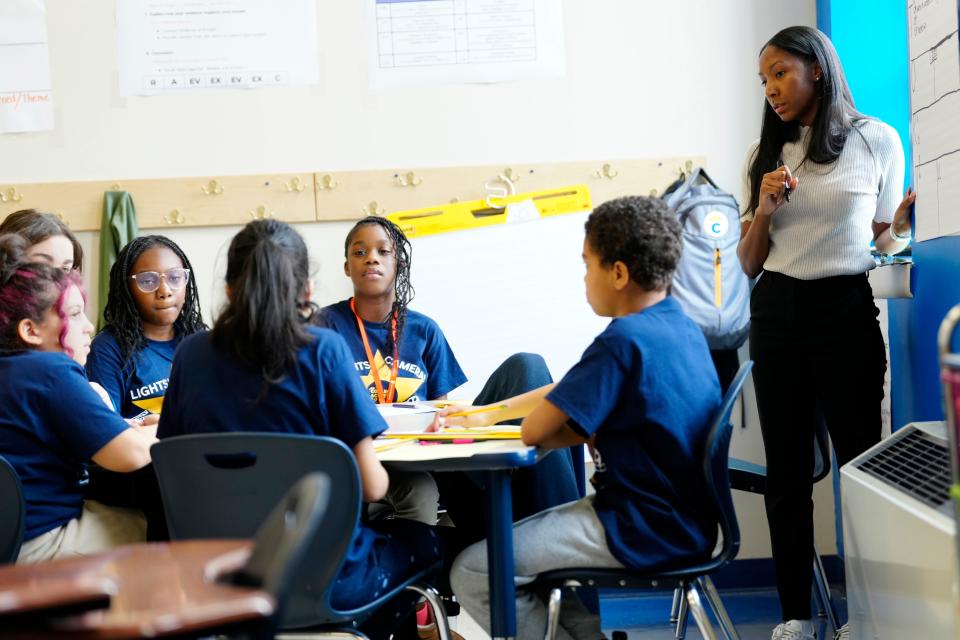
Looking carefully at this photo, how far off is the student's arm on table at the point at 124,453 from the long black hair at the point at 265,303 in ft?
0.98

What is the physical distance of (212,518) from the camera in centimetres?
165

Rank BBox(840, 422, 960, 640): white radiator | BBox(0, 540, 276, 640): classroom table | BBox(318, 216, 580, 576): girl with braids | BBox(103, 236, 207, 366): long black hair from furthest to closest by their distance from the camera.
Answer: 1. BBox(103, 236, 207, 366): long black hair
2. BBox(318, 216, 580, 576): girl with braids
3. BBox(840, 422, 960, 640): white radiator
4. BBox(0, 540, 276, 640): classroom table

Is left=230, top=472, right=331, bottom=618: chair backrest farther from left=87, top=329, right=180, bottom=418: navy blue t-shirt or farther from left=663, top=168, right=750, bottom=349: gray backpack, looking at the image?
left=663, top=168, right=750, bottom=349: gray backpack

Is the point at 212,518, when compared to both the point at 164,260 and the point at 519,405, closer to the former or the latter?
the point at 519,405

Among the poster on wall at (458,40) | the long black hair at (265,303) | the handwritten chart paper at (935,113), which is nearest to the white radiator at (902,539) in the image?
the handwritten chart paper at (935,113)

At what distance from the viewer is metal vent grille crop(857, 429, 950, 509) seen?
1648mm

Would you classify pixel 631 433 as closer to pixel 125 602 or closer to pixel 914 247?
pixel 914 247

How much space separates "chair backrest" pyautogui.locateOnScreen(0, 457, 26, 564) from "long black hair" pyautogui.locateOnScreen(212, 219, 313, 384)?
1.44 ft

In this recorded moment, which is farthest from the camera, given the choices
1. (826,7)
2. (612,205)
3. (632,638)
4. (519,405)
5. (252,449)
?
(826,7)

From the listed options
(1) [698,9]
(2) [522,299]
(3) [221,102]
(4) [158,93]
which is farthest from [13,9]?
(1) [698,9]

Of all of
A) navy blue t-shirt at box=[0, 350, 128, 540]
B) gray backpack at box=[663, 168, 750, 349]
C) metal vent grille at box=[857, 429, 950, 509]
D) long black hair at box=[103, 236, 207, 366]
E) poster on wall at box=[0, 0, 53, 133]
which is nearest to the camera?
metal vent grille at box=[857, 429, 950, 509]

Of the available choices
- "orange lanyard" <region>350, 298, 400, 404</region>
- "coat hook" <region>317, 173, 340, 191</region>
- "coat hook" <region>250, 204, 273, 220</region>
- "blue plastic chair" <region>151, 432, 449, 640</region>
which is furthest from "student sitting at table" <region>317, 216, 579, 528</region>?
"blue plastic chair" <region>151, 432, 449, 640</region>

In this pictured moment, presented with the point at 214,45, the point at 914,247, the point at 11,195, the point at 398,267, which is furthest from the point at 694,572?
the point at 11,195

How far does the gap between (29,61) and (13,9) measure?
184 mm
